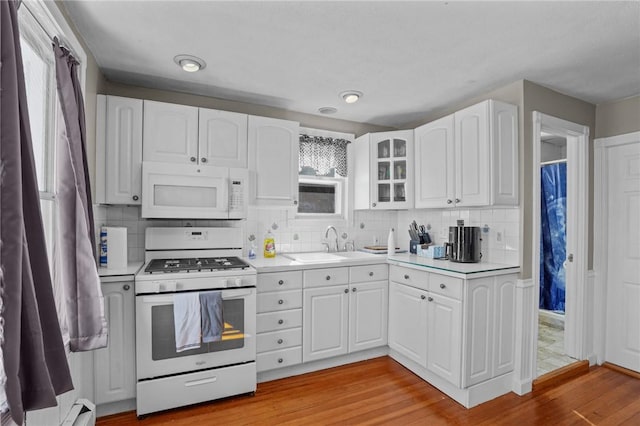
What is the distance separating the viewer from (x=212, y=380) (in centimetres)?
226

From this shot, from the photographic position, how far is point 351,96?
9.37 feet

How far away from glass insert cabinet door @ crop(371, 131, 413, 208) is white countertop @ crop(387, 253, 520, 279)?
0.71m

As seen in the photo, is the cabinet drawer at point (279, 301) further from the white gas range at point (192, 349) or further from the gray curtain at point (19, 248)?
the gray curtain at point (19, 248)

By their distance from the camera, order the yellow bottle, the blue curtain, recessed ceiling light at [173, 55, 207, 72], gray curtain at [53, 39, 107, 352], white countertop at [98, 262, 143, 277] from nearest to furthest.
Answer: gray curtain at [53, 39, 107, 352] < white countertop at [98, 262, 143, 277] < recessed ceiling light at [173, 55, 207, 72] < the yellow bottle < the blue curtain

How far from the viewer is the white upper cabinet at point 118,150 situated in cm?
238

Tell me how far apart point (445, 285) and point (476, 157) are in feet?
3.35

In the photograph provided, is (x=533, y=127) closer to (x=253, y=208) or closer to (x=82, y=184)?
(x=253, y=208)

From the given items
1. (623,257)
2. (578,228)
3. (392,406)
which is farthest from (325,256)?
(623,257)

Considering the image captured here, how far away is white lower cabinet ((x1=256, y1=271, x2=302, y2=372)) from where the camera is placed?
101 inches

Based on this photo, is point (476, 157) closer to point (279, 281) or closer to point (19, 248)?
point (279, 281)

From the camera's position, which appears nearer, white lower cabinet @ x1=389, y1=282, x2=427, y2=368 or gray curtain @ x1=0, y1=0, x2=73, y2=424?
gray curtain @ x1=0, y1=0, x2=73, y2=424

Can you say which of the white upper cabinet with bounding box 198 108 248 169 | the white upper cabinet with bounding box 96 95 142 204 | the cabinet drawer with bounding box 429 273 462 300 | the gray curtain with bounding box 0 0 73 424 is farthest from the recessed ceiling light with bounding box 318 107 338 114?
the gray curtain with bounding box 0 0 73 424

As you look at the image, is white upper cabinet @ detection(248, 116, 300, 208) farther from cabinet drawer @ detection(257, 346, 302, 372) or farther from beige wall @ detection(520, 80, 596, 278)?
beige wall @ detection(520, 80, 596, 278)

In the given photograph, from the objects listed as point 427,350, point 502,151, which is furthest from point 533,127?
point 427,350
